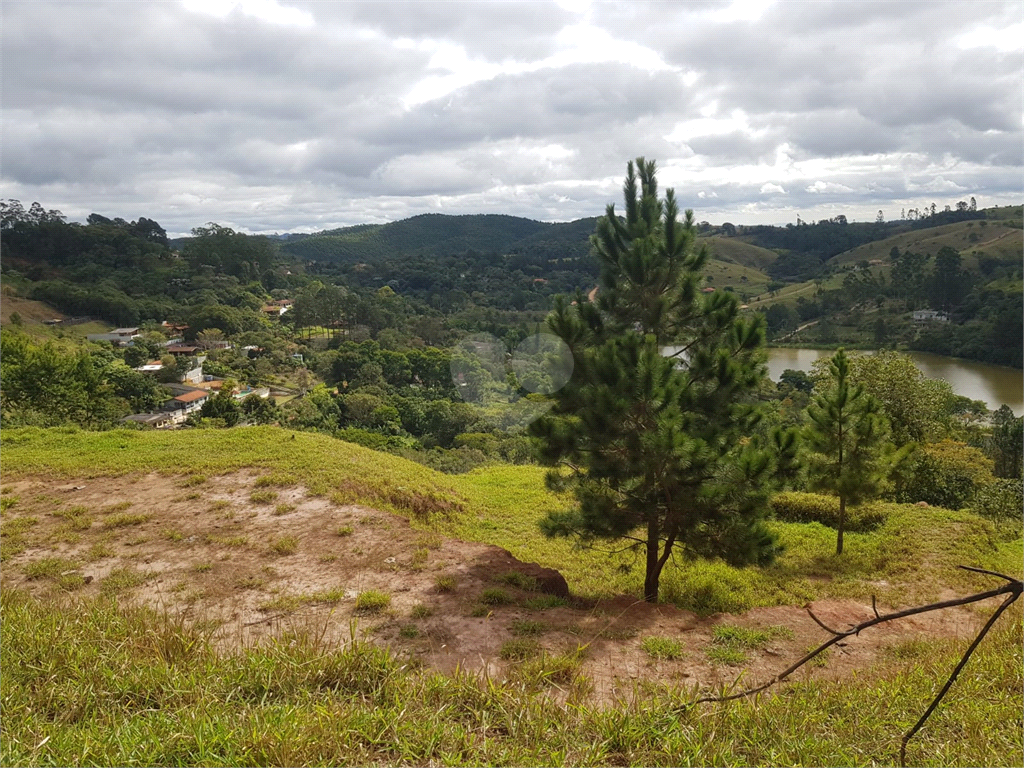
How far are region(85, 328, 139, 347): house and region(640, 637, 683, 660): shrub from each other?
48.3 metres

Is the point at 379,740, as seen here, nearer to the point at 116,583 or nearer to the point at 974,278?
the point at 116,583

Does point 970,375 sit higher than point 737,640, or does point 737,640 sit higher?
point 737,640

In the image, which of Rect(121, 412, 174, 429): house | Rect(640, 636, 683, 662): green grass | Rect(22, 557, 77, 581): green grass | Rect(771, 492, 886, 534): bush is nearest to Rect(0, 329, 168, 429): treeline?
Rect(121, 412, 174, 429): house

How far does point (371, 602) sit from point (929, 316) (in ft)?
228

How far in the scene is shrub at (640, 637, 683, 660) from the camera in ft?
15.0

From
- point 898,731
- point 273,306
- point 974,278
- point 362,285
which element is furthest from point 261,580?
point 362,285

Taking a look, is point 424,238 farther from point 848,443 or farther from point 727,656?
point 727,656

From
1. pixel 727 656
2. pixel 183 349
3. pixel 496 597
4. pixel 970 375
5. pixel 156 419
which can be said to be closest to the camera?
pixel 727 656

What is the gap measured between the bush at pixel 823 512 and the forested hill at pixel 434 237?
10899 cm

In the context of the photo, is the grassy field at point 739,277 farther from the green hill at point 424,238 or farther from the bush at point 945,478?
the bush at point 945,478

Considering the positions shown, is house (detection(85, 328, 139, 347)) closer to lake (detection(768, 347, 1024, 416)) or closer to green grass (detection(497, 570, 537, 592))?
lake (detection(768, 347, 1024, 416))

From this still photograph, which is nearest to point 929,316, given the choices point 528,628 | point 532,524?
point 532,524

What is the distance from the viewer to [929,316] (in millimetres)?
58562

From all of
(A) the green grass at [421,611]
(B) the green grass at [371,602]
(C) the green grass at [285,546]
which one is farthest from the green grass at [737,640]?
(C) the green grass at [285,546]
